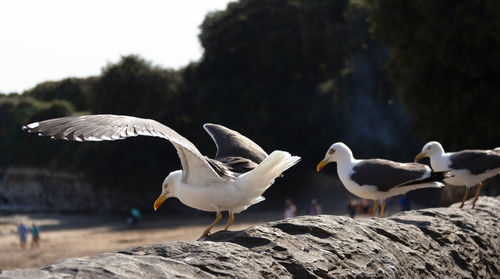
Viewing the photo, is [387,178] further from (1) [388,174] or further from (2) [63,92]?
(2) [63,92]

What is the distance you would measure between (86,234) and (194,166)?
25638mm

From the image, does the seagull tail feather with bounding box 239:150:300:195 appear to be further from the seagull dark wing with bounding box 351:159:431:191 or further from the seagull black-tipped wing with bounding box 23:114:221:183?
the seagull dark wing with bounding box 351:159:431:191

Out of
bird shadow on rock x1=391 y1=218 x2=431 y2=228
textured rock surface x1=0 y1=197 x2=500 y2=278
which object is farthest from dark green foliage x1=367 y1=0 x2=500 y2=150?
bird shadow on rock x1=391 y1=218 x2=431 y2=228

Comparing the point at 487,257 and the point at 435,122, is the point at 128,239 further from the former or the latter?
the point at 487,257

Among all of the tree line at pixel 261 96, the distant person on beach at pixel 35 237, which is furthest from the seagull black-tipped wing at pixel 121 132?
the tree line at pixel 261 96

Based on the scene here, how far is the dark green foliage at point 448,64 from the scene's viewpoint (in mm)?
20391

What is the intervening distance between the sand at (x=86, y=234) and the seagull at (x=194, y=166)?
17.1 m

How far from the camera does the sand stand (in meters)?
24.1

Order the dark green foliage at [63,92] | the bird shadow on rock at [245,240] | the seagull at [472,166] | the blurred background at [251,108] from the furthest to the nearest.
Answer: the dark green foliage at [63,92] < the blurred background at [251,108] < the seagull at [472,166] < the bird shadow on rock at [245,240]

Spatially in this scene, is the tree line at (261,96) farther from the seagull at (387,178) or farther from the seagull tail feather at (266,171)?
the seagull tail feather at (266,171)

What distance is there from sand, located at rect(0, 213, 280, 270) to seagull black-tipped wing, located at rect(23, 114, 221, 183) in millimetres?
17171

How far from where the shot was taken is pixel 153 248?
11.0 feet

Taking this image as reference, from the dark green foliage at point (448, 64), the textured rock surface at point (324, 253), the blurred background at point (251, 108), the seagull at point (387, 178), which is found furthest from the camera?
the blurred background at point (251, 108)

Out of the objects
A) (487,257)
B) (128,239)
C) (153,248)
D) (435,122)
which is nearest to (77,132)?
(153,248)
